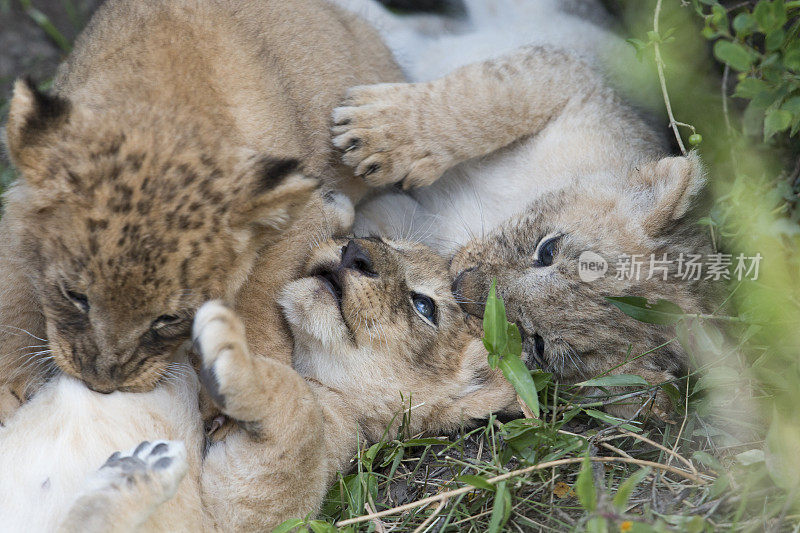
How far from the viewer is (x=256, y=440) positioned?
3.08 m

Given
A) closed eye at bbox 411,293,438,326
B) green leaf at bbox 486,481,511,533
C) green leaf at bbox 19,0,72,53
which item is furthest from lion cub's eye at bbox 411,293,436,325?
green leaf at bbox 19,0,72,53

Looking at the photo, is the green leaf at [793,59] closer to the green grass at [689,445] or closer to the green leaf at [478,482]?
the green grass at [689,445]

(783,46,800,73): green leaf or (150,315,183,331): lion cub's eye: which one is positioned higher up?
(150,315,183,331): lion cub's eye

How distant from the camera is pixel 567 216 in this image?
3.86 meters

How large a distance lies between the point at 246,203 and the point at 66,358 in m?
0.91

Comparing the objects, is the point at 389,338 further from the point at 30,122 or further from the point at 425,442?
the point at 30,122

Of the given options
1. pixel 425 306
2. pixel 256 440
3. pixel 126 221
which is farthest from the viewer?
pixel 425 306

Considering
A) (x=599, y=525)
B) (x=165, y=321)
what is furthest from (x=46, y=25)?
(x=599, y=525)

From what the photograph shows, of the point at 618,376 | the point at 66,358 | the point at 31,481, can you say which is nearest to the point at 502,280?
the point at 618,376

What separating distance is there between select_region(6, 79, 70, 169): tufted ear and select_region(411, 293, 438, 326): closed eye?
1585mm

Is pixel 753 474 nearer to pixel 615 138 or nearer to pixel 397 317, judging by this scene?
pixel 397 317

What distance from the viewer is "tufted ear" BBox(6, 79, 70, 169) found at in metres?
2.89

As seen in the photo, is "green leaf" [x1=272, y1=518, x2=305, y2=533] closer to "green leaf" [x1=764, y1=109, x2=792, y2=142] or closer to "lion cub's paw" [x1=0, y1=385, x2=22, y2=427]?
"lion cub's paw" [x1=0, y1=385, x2=22, y2=427]

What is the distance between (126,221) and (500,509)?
5.40 ft
